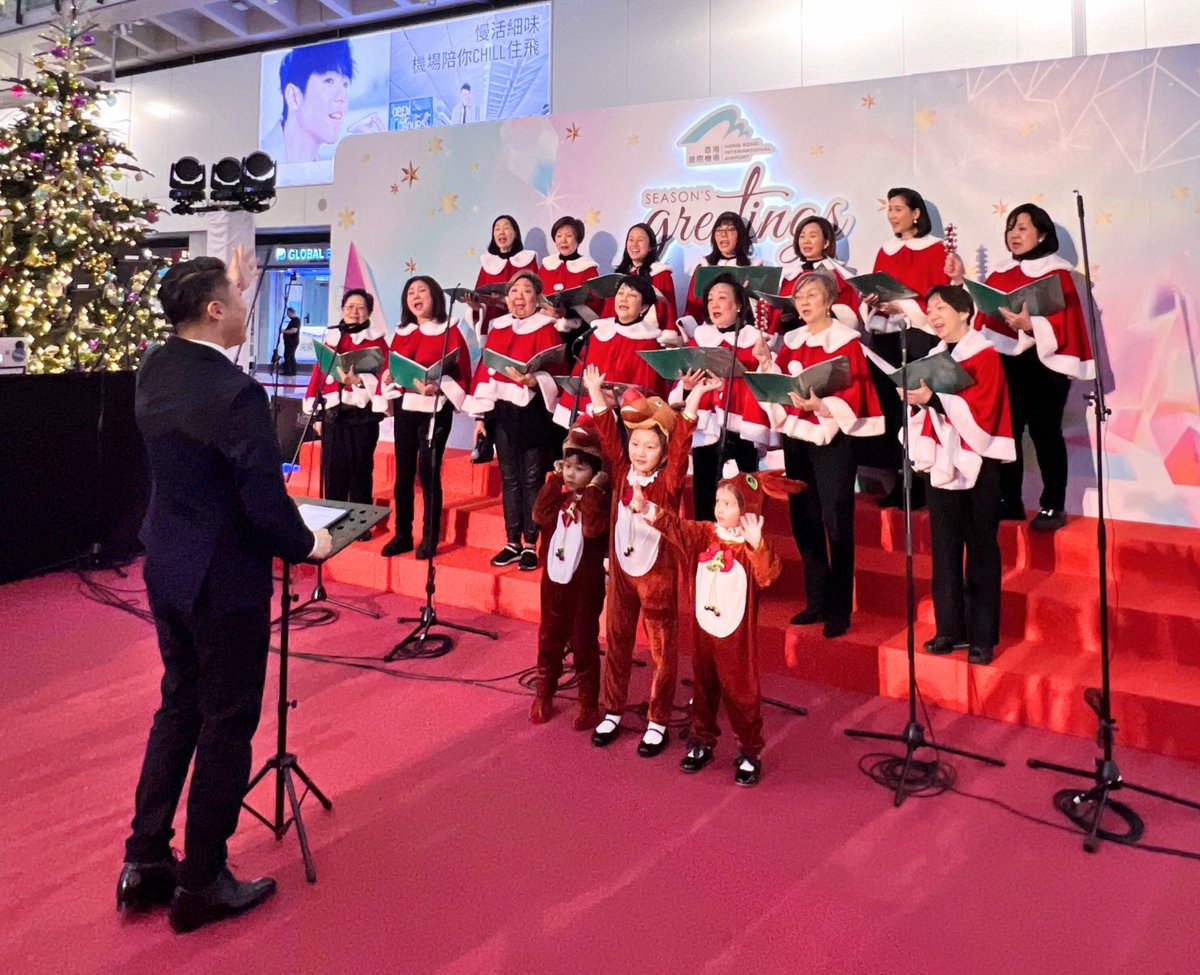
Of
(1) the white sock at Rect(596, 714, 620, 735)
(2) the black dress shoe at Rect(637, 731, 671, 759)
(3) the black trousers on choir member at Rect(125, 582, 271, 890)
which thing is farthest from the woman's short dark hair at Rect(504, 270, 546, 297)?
(3) the black trousers on choir member at Rect(125, 582, 271, 890)

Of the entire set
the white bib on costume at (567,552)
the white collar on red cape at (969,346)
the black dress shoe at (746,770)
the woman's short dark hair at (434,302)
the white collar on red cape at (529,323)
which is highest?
the woman's short dark hair at (434,302)

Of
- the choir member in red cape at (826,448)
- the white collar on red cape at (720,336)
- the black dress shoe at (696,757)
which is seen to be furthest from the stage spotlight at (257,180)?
the black dress shoe at (696,757)

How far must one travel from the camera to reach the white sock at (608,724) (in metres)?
3.19

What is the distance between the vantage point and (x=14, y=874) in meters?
2.32

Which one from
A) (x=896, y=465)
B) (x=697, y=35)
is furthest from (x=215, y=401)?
(x=697, y=35)

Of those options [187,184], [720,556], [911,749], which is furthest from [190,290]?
[187,184]

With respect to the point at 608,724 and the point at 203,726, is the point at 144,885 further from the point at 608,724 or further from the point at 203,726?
the point at 608,724

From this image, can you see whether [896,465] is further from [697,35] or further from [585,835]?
[697,35]

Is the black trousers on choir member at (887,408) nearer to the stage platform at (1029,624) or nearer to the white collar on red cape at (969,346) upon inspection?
the stage platform at (1029,624)

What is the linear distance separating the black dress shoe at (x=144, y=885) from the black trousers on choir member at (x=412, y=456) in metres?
2.77

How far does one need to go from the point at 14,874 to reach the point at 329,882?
78 centimetres

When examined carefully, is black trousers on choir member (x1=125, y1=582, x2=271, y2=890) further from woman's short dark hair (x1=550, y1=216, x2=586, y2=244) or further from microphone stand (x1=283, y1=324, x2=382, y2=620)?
woman's short dark hair (x1=550, y1=216, x2=586, y2=244)

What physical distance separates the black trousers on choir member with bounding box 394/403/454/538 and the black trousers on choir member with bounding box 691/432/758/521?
4.49 ft

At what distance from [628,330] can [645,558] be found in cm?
166
